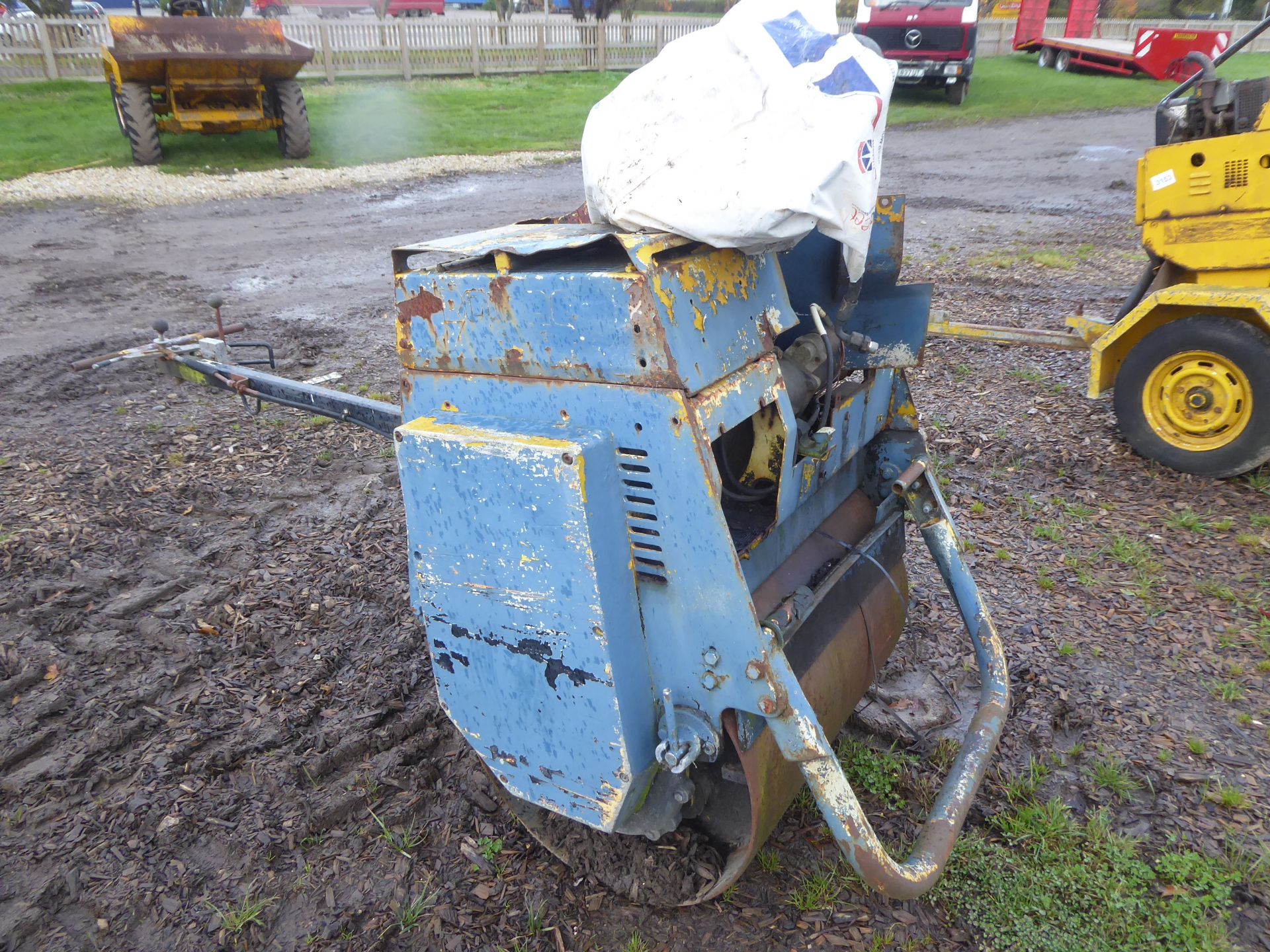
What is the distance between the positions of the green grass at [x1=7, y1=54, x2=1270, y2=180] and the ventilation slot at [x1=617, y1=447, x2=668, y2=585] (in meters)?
13.6

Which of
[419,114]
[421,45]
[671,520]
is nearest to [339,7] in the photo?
[421,45]

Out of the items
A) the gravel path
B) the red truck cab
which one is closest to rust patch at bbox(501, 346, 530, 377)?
the gravel path

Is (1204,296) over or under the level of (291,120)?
under

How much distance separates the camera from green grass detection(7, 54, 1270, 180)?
46.6ft

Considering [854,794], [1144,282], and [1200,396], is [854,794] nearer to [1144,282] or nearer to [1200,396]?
[1200,396]

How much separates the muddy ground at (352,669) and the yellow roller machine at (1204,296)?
0.25m

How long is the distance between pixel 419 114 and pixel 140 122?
590 centimetres

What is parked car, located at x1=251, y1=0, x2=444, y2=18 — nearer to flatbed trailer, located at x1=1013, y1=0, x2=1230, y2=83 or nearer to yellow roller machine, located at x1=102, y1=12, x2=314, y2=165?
flatbed trailer, located at x1=1013, y1=0, x2=1230, y2=83

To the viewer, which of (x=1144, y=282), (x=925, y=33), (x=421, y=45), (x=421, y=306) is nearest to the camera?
(x=421, y=306)

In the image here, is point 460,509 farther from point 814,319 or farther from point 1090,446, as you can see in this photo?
point 1090,446

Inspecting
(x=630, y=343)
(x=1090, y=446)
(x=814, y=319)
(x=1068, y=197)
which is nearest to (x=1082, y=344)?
(x=1090, y=446)

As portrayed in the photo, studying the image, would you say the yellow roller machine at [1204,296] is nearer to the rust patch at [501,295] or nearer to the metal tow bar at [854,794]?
the metal tow bar at [854,794]

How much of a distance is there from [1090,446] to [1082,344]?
0.63m

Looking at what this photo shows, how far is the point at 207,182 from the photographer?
12703 mm
